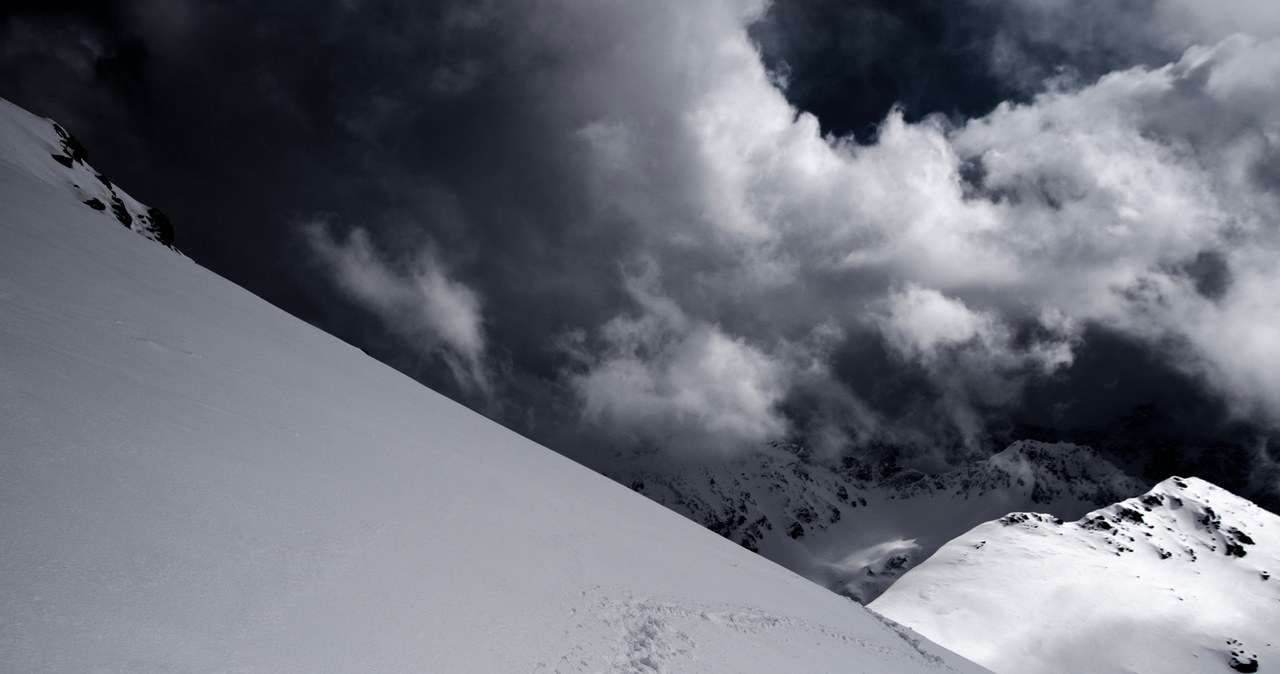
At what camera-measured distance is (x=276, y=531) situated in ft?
17.0

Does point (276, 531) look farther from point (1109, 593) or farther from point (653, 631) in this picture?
point (1109, 593)

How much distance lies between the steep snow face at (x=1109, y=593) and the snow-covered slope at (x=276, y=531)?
11013 cm

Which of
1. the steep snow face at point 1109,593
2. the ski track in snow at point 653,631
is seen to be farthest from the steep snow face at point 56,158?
the steep snow face at point 1109,593

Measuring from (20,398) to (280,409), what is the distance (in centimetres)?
358

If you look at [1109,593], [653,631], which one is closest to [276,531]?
[653,631]

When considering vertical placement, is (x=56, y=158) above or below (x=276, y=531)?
above

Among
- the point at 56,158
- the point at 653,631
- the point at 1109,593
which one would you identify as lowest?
the point at 653,631

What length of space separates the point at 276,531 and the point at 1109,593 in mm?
182633

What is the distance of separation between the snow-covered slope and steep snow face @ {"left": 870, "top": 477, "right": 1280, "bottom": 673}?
361ft

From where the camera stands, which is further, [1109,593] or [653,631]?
[1109,593]

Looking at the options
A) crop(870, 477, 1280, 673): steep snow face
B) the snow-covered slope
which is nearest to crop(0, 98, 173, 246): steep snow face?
the snow-covered slope

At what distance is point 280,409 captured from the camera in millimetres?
8828

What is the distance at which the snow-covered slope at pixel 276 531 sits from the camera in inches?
144

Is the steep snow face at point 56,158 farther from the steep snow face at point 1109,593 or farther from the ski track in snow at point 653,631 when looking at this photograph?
the steep snow face at point 1109,593
